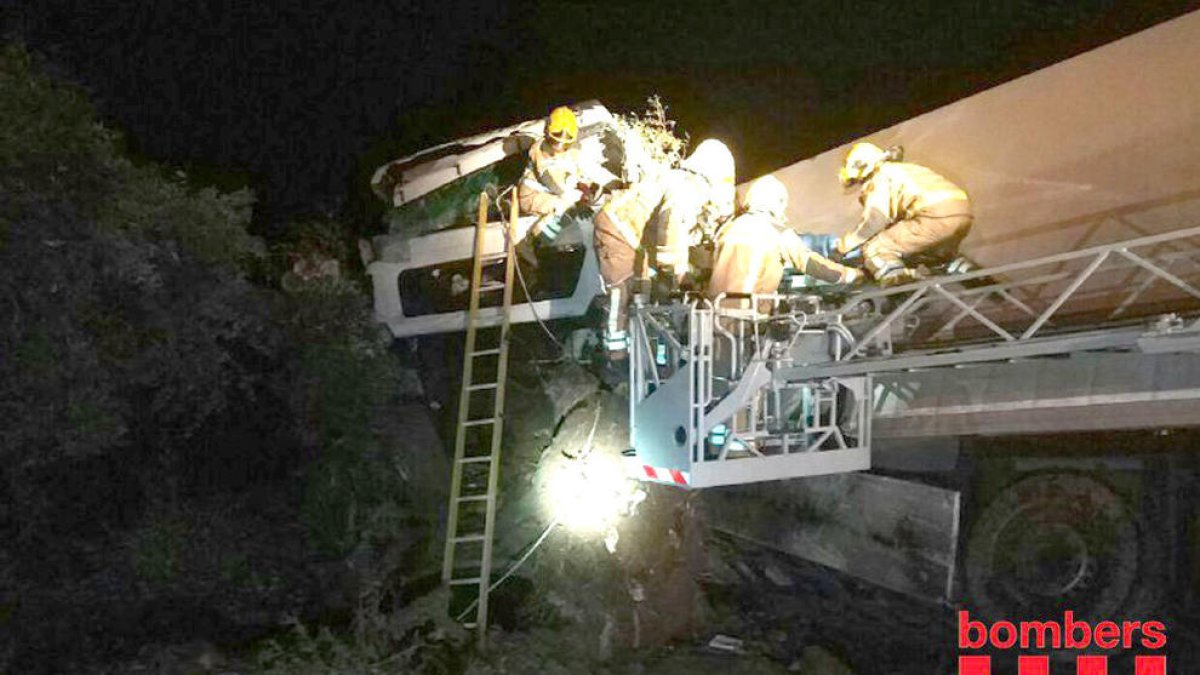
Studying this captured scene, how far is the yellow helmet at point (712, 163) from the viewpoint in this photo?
6418mm

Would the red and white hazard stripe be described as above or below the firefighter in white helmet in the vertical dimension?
below

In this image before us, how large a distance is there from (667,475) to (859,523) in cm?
145

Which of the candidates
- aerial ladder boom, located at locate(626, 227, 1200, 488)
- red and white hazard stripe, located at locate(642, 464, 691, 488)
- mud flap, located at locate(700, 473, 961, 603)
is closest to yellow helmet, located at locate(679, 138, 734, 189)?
aerial ladder boom, located at locate(626, 227, 1200, 488)

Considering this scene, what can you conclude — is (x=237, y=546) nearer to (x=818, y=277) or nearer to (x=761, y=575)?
(x=761, y=575)

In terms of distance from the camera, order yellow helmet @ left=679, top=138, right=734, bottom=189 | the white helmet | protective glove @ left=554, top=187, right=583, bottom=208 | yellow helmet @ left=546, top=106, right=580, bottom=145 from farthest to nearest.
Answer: protective glove @ left=554, top=187, right=583, bottom=208 → yellow helmet @ left=546, top=106, right=580, bottom=145 → yellow helmet @ left=679, top=138, right=734, bottom=189 → the white helmet

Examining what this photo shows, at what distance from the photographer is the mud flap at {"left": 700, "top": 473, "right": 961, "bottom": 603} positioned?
225 inches

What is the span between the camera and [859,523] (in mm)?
6102

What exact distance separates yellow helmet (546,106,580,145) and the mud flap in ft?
9.59

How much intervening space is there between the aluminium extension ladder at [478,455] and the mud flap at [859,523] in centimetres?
167

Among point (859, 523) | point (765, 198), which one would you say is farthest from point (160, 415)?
point (859, 523)

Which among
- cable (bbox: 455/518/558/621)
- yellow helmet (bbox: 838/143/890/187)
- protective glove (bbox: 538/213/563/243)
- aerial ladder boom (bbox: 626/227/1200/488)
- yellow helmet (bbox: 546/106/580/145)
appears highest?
yellow helmet (bbox: 546/106/580/145)

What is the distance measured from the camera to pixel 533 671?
565cm

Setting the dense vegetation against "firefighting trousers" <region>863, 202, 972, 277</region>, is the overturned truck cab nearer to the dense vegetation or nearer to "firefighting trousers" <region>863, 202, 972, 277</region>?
the dense vegetation

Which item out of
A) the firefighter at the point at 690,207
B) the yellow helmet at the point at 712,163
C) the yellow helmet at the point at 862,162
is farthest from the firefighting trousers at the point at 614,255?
the yellow helmet at the point at 862,162
